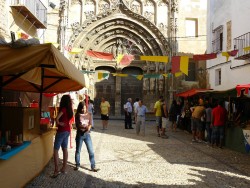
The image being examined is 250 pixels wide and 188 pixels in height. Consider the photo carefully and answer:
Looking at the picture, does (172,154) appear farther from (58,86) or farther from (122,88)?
(122,88)

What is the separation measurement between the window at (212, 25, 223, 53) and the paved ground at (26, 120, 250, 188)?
8747 mm

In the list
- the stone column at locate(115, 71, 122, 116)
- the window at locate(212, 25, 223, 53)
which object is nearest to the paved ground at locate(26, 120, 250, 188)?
the window at locate(212, 25, 223, 53)

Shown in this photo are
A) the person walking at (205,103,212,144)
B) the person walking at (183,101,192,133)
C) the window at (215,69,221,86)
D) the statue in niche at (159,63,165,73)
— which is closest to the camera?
the person walking at (205,103,212,144)

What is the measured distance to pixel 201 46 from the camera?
2491 cm

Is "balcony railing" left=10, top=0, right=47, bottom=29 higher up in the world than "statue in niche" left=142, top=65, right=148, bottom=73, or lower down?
higher up

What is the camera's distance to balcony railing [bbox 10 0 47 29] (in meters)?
14.8

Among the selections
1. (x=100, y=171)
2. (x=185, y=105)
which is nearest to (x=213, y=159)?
(x=100, y=171)

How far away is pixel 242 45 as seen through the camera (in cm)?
1509

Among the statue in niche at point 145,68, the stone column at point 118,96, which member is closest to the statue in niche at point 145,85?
the statue in niche at point 145,68

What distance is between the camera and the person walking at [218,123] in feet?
37.2

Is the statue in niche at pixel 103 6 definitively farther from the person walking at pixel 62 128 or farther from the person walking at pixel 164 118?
the person walking at pixel 62 128

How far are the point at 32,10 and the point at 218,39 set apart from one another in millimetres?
9854

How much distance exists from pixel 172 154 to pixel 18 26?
31.6 ft

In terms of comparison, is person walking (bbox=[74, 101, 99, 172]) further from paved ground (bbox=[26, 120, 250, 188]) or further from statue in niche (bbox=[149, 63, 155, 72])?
statue in niche (bbox=[149, 63, 155, 72])
